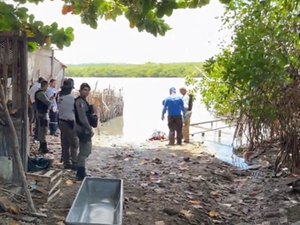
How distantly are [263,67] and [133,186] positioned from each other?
10.6ft

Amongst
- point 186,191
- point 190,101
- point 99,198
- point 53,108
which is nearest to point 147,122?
point 190,101

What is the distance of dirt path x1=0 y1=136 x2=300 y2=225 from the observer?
700cm

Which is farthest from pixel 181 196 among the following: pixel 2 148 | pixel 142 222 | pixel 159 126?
pixel 159 126

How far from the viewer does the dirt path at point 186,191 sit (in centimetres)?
700

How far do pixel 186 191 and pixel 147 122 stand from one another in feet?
55.4

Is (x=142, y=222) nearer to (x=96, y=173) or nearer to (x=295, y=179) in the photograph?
(x=96, y=173)

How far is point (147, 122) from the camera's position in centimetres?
2541

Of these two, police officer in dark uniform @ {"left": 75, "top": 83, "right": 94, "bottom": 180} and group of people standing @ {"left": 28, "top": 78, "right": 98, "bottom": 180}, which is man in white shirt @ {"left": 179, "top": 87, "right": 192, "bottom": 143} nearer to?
group of people standing @ {"left": 28, "top": 78, "right": 98, "bottom": 180}

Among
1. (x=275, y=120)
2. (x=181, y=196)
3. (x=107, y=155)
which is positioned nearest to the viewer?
(x=181, y=196)

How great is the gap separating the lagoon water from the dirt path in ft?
5.24

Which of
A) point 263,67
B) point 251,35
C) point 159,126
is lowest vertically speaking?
point 159,126

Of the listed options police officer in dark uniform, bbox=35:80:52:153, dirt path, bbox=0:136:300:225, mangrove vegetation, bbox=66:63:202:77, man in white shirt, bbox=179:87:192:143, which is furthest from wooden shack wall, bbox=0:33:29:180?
mangrove vegetation, bbox=66:63:202:77

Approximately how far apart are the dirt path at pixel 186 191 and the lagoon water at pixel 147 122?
5.24 feet

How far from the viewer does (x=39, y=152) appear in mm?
10789
